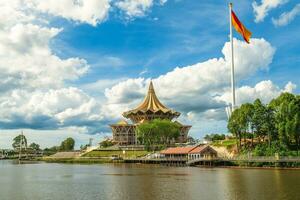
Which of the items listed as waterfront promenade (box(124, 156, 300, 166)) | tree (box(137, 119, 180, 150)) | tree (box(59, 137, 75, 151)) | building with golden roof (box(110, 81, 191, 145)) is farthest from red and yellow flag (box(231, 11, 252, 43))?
tree (box(59, 137, 75, 151))

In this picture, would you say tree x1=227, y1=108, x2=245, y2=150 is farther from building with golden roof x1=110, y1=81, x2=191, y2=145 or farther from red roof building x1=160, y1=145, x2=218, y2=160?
building with golden roof x1=110, y1=81, x2=191, y2=145

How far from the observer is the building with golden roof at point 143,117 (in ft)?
536

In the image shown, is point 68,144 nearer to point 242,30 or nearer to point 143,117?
point 143,117

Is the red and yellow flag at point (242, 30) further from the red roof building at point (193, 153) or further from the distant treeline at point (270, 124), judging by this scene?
the red roof building at point (193, 153)

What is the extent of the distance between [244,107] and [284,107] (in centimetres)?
1015

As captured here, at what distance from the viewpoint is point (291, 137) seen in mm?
73500

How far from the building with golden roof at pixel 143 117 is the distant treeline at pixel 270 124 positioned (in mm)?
73816

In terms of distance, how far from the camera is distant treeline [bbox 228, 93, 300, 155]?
72.8 m

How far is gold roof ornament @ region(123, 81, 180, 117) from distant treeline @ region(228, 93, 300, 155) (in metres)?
80.7

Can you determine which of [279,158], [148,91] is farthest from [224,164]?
[148,91]

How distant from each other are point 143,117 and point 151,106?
223 inches

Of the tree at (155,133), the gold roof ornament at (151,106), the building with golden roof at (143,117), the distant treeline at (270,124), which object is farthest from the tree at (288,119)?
the gold roof ornament at (151,106)

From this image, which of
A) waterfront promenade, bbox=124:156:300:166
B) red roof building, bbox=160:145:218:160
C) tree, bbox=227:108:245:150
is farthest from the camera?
red roof building, bbox=160:145:218:160

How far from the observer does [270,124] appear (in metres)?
80.1
